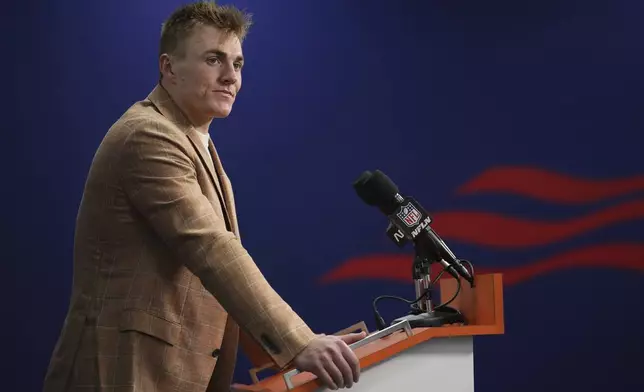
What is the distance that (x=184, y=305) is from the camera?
1412mm

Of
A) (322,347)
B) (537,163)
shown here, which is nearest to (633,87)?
(537,163)

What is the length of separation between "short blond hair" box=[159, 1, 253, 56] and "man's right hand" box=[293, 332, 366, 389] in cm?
78

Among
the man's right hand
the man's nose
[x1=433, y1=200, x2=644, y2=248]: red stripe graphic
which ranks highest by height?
the man's nose

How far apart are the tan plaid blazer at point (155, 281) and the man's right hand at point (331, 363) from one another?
2 cm

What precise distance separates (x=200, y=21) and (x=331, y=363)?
850 mm

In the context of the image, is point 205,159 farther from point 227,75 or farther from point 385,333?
point 385,333

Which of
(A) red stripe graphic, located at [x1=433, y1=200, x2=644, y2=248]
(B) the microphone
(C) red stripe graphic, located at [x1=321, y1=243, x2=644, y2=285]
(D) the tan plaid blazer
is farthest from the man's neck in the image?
(A) red stripe graphic, located at [x1=433, y1=200, x2=644, y2=248]

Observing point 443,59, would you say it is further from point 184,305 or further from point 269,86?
point 184,305

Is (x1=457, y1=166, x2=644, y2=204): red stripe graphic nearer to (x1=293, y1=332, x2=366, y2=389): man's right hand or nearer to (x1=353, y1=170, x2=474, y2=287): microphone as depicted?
(x1=353, y1=170, x2=474, y2=287): microphone

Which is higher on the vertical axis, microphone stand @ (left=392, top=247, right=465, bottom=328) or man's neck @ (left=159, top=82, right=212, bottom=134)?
man's neck @ (left=159, top=82, right=212, bottom=134)

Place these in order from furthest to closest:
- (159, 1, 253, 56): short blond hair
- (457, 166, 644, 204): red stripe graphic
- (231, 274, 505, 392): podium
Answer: (457, 166, 644, 204): red stripe graphic, (159, 1, 253, 56): short blond hair, (231, 274, 505, 392): podium

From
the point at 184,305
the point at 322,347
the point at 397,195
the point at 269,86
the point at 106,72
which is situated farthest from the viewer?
the point at 269,86

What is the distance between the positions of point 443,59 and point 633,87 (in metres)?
0.85

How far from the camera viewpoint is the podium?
137cm
